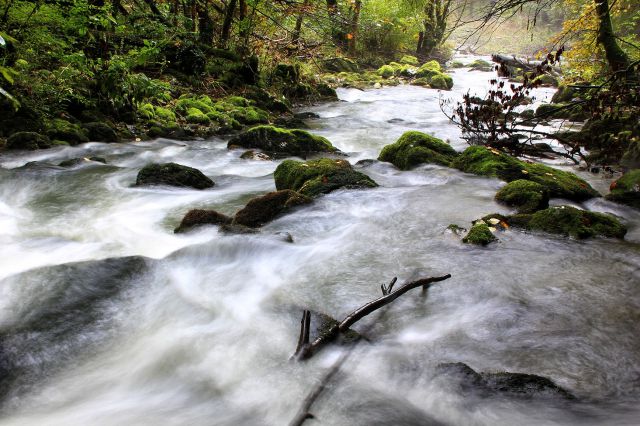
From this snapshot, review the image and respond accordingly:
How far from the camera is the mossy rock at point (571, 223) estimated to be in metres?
4.40

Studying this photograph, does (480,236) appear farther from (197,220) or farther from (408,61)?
(408,61)

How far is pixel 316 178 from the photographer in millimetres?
6004

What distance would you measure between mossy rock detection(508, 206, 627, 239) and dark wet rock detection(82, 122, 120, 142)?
704cm

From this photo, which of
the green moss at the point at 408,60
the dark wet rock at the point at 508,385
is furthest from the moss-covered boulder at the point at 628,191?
the green moss at the point at 408,60

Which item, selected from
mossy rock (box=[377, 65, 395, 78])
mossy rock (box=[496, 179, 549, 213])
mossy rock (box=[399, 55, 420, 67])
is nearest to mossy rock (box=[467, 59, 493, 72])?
mossy rock (box=[399, 55, 420, 67])

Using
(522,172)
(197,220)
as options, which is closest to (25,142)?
(197,220)

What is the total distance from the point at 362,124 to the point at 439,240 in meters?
8.18

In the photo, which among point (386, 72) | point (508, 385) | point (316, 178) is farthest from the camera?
point (386, 72)

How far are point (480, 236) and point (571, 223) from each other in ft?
3.26

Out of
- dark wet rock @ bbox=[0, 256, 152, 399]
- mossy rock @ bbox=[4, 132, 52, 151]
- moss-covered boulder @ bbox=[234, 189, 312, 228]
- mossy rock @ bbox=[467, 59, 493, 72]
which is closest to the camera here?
dark wet rock @ bbox=[0, 256, 152, 399]

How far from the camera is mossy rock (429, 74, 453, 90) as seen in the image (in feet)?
66.7

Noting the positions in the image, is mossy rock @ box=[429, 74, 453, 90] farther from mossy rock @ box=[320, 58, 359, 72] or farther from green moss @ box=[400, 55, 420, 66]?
green moss @ box=[400, 55, 420, 66]

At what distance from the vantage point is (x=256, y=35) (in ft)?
43.4

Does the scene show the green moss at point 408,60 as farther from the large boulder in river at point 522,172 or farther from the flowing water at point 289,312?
the flowing water at point 289,312
